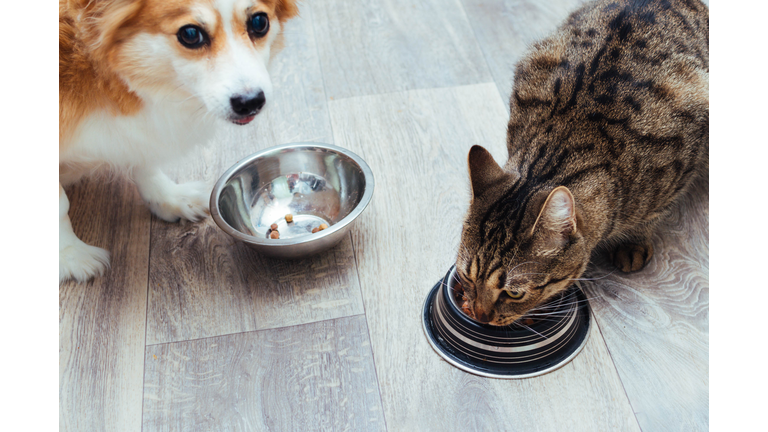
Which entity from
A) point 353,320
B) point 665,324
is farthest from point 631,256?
point 353,320

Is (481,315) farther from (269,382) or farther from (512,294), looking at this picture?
(269,382)

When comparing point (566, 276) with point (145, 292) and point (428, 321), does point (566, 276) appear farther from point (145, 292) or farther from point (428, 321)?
point (145, 292)

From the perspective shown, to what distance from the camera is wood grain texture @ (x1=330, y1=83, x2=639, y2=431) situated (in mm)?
1628

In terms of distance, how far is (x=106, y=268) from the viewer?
199 cm

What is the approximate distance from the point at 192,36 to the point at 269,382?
93 cm

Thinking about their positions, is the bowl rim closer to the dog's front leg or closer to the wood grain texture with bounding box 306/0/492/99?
the dog's front leg

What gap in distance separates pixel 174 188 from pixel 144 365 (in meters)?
0.64

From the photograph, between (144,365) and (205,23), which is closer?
(205,23)

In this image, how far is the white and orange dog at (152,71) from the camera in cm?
151

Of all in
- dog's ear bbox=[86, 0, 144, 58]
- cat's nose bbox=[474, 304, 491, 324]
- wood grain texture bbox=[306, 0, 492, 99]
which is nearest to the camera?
dog's ear bbox=[86, 0, 144, 58]

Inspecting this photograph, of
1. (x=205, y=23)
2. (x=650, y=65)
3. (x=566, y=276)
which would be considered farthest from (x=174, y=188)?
(x=650, y=65)

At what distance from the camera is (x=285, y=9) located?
1800mm

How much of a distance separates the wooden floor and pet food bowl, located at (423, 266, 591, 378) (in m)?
0.03

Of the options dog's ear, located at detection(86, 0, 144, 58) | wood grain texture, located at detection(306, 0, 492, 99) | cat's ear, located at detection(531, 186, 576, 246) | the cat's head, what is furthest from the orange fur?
wood grain texture, located at detection(306, 0, 492, 99)
